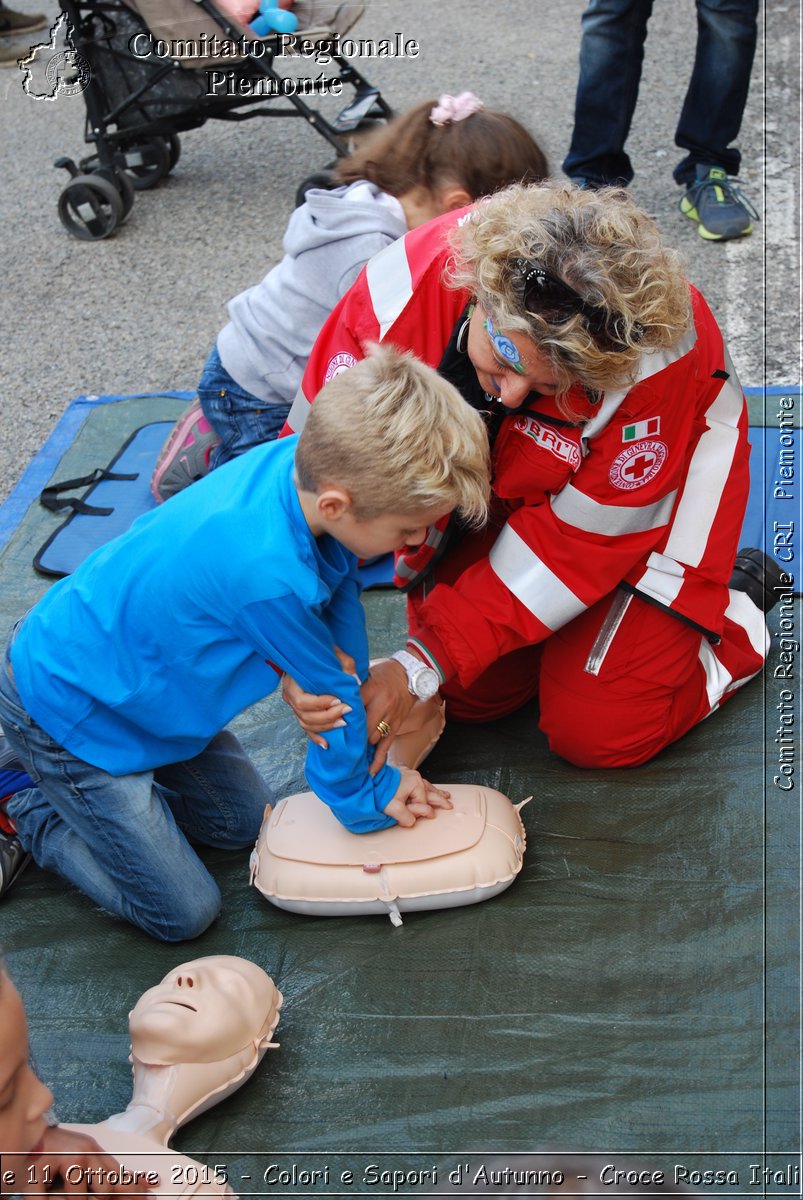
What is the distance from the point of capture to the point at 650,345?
5.42 feet

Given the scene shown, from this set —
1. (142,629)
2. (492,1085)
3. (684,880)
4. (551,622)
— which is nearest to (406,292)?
(551,622)

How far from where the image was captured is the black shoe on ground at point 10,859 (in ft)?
6.28

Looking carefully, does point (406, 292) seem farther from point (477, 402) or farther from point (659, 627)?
point (659, 627)

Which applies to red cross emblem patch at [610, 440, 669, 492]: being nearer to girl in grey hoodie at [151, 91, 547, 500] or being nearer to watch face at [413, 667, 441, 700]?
watch face at [413, 667, 441, 700]

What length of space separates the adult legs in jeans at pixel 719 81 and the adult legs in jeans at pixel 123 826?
3.00 meters

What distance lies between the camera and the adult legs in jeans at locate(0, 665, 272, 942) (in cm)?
174

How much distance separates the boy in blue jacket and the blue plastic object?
258cm

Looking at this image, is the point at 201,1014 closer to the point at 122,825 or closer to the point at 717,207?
the point at 122,825

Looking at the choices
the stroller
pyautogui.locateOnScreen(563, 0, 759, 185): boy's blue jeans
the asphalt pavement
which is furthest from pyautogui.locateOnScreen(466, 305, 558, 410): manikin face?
the stroller

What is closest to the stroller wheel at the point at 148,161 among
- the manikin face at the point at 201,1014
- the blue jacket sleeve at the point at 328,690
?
the blue jacket sleeve at the point at 328,690

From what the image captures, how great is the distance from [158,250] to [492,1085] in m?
3.44

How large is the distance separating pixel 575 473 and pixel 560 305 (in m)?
0.34

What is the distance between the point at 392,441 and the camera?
1.46m

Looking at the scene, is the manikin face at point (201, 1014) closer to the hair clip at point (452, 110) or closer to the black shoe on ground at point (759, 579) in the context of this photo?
the black shoe on ground at point (759, 579)
